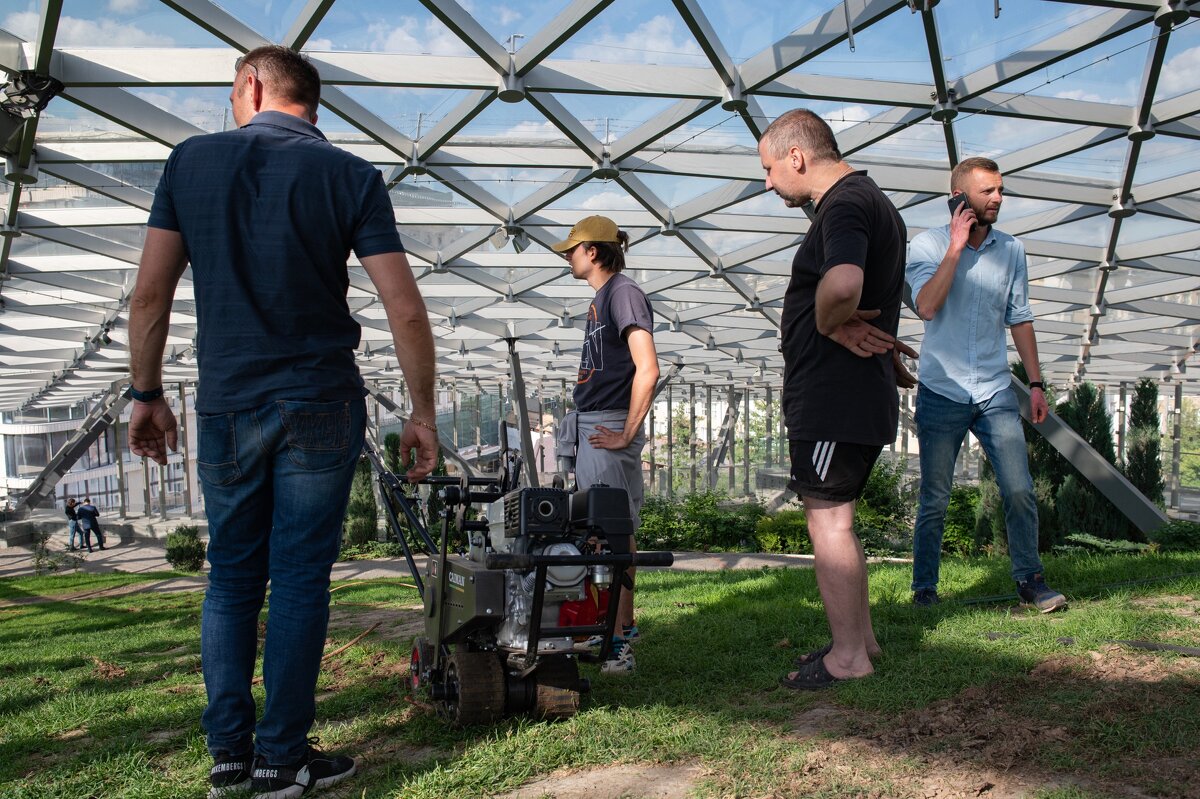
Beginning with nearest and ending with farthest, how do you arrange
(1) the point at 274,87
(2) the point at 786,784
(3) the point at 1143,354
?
(2) the point at 786,784 < (1) the point at 274,87 < (3) the point at 1143,354

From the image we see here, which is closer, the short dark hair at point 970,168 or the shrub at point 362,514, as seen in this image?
the short dark hair at point 970,168

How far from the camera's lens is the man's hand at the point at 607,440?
3.84 m

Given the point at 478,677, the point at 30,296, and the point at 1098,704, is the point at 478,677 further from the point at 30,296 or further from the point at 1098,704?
the point at 30,296

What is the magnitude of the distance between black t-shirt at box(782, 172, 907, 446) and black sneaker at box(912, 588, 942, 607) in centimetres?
139

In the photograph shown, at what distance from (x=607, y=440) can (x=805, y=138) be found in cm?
148

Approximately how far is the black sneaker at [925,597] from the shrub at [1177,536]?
14.8ft

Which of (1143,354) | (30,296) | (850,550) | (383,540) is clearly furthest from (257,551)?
(1143,354)

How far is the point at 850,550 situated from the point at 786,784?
108cm

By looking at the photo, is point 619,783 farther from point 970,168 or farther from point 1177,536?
point 1177,536

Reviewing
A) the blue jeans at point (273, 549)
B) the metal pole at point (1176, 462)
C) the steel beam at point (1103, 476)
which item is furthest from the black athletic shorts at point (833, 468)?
the metal pole at point (1176, 462)

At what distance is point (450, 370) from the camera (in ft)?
103

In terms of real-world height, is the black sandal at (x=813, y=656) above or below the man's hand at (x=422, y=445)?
below

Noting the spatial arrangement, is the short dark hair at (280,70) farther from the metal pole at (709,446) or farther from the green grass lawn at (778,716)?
the metal pole at (709,446)

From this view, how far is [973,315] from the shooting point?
4180 millimetres
